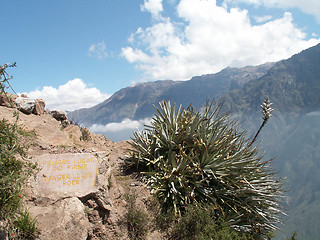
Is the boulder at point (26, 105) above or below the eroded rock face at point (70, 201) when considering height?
above

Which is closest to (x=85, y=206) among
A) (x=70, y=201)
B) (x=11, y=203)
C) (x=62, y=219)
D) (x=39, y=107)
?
(x=70, y=201)

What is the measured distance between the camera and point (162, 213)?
20.0 ft

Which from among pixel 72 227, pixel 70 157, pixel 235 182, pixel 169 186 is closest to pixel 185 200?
pixel 169 186

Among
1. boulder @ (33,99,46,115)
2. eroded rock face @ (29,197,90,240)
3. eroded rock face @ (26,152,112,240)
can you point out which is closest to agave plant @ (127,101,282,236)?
eroded rock face @ (26,152,112,240)

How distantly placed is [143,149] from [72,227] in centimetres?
349

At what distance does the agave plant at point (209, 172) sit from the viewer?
6.41 m

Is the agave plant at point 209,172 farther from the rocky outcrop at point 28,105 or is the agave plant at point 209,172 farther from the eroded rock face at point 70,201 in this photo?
the rocky outcrop at point 28,105

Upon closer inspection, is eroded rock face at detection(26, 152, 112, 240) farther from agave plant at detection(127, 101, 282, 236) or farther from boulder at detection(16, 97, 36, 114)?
boulder at detection(16, 97, 36, 114)

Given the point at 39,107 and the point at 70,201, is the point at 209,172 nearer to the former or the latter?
the point at 70,201

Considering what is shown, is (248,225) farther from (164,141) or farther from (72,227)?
(72,227)

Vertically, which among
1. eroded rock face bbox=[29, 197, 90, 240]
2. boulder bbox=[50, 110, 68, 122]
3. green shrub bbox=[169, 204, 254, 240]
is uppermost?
boulder bbox=[50, 110, 68, 122]

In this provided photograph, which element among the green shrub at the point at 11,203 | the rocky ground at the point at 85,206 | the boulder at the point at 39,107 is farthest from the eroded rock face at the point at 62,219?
the boulder at the point at 39,107

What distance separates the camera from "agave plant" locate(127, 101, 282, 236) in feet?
21.0

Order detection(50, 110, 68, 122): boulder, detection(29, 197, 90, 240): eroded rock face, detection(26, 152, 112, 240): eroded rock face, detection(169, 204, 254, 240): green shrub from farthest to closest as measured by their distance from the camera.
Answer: detection(50, 110, 68, 122): boulder < detection(169, 204, 254, 240): green shrub < detection(26, 152, 112, 240): eroded rock face < detection(29, 197, 90, 240): eroded rock face
